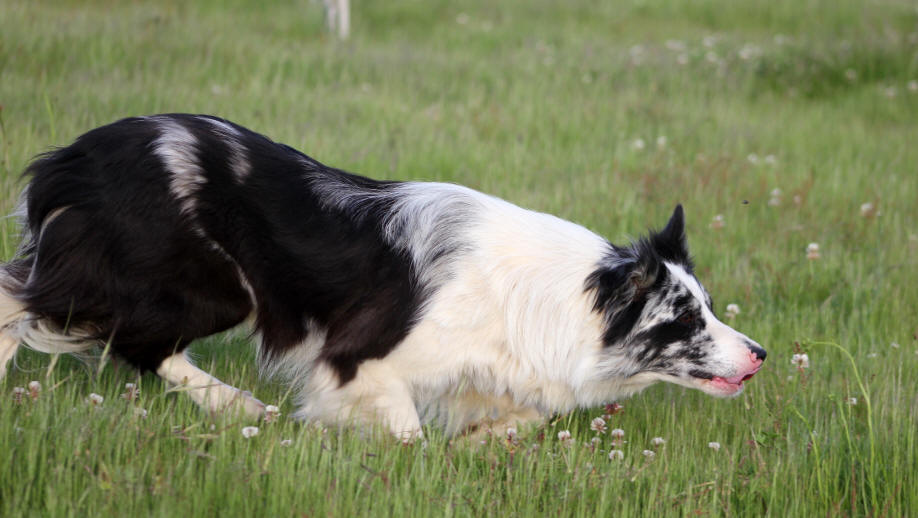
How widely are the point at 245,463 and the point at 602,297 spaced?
142 centimetres

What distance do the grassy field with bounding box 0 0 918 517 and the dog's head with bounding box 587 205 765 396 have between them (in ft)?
0.93

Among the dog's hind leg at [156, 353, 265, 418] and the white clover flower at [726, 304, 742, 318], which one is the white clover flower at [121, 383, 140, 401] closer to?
the dog's hind leg at [156, 353, 265, 418]

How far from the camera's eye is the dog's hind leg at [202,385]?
349 centimetres

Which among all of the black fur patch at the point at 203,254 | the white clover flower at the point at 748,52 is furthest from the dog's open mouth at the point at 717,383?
the white clover flower at the point at 748,52

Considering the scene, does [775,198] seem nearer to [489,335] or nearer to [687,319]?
[687,319]

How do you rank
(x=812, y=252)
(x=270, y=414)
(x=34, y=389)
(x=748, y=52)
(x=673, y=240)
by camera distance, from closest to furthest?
(x=34, y=389) < (x=270, y=414) < (x=673, y=240) < (x=812, y=252) < (x=748, y=52)

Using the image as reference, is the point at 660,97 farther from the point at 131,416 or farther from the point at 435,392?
the point at 131,416

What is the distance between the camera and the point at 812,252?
5496 mm

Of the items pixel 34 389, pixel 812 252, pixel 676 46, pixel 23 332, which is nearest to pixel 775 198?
pixel 812 252

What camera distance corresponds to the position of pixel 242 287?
3611mm

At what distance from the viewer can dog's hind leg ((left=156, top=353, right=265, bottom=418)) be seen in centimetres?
349

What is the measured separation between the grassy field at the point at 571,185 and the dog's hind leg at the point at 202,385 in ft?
0.24

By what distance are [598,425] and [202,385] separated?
1511mm

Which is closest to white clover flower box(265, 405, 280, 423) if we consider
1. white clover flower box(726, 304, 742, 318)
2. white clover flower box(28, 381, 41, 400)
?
white clover flower box(28, 381, 41, 400)
